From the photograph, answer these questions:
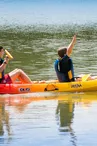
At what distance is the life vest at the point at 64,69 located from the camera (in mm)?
13938

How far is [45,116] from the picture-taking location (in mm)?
11016

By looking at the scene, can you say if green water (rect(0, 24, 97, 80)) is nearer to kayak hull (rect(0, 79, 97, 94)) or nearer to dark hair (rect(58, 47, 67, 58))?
kayak hull (rect(0, 79, 97, 94))

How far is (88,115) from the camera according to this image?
11023mm

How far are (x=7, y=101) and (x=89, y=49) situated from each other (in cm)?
1387

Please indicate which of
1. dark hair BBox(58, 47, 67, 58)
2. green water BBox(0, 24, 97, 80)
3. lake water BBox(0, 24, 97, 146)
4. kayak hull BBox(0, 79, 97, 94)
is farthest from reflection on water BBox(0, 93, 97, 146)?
green water BBox(0, 24, 97, 80)

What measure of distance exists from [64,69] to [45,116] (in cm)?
320

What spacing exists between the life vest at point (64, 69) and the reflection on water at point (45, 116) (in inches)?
18.7

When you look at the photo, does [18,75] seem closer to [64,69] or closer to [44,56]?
[64,69]

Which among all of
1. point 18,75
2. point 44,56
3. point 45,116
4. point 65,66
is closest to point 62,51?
point 65,66

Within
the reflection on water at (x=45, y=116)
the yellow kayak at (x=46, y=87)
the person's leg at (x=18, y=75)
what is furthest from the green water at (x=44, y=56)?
the reflection on water at (x=45, y=116)

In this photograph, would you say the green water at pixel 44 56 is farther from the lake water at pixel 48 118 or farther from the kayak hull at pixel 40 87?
the kayak hull at pixel 40 87

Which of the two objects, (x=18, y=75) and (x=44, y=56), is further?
(x=44, y=56)

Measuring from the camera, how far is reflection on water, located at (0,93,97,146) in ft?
31.0

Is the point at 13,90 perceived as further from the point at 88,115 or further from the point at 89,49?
the point at 89,49
